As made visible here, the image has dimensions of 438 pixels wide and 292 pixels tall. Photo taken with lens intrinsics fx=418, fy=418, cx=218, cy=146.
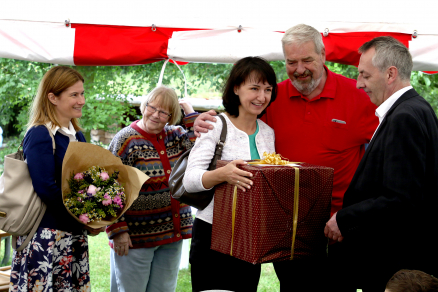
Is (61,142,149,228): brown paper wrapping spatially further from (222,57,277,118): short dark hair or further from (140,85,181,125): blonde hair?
(222,57,277,118): short dark hair

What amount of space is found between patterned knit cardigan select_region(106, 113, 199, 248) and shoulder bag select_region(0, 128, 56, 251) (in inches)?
22.0

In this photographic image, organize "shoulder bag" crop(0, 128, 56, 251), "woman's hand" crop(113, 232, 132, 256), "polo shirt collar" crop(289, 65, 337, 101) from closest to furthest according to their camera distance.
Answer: "shoulder bag" crop(0, 128, 56, 251) → "polo shirt collar" crop(289, 65, 337, 101) → "woman's hand" crop(113, 232, 132, 256)

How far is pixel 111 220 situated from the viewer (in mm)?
2510

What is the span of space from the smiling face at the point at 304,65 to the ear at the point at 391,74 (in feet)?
1.48

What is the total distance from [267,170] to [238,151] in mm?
400

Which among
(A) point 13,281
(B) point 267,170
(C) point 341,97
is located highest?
(C) point 341,97

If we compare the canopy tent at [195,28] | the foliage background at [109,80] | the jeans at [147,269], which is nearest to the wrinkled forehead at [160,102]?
the canopy tent at [195,28]

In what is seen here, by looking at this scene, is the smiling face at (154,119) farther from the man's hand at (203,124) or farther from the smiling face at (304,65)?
the smiling face at (304,65)

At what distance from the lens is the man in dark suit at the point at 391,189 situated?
1815 millimetres

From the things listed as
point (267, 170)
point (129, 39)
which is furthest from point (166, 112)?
point (267, 170)

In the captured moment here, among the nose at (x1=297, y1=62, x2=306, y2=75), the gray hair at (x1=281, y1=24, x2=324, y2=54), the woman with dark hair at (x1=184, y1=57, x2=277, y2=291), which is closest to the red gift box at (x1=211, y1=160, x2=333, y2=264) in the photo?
the woman with dark hair at (x1=184, y1=57, x2=277, y2=291)

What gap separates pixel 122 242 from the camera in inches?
109

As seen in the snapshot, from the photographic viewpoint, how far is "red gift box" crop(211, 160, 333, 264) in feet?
5.80

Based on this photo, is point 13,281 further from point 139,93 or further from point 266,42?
point 139,93
